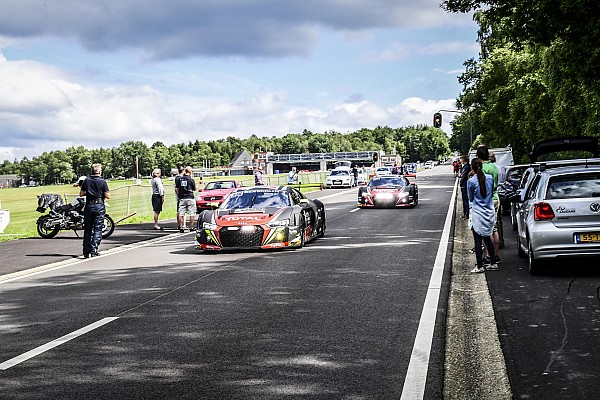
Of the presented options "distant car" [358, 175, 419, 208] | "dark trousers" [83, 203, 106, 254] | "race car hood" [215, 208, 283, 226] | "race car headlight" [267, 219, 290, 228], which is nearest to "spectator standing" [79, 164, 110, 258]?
"dark trousers" [83, 203, 106, 254]

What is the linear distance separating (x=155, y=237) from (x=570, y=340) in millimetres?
14363

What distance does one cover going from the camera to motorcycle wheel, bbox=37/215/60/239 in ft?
65.6

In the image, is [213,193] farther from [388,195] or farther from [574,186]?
[574,186]

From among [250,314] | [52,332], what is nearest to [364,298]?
[250,314]

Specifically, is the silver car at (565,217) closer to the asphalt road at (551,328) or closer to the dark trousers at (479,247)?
the asphalt road at (551,328)

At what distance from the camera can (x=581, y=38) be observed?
1852 cm

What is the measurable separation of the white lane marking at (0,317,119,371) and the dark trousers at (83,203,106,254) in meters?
6.97

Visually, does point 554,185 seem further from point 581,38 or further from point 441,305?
point 581,38

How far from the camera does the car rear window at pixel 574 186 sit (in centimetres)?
1045

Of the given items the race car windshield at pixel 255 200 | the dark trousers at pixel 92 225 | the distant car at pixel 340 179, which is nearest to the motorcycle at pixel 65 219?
the dark trousers at pixel 92 225

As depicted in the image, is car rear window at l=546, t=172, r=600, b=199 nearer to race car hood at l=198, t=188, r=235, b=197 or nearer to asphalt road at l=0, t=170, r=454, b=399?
asphalt road at l=0, t=170, r=454, b=399

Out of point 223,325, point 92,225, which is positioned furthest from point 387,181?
point 223,325

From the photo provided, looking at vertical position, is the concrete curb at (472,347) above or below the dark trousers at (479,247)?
below

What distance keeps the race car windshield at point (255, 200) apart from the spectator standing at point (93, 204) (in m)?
2.47
